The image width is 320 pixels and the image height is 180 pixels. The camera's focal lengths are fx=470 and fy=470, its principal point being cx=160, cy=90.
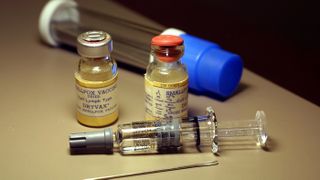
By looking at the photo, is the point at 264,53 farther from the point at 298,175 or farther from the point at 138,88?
the point at 298,175

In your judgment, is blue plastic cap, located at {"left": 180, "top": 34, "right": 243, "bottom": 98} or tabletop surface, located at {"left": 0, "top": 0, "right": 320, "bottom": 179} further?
blue plastic cap, located at {"left": 180, "top": 34, "right": 243, "bottom": 98}

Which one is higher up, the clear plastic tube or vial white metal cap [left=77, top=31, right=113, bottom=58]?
vial white metal cap [left=77, top=31, right=113, bottom=58]

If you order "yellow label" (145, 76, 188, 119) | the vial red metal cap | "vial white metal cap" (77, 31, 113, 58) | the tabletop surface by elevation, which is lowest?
the tabletop surface

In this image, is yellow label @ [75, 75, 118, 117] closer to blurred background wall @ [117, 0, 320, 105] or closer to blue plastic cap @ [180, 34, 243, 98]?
blue plastic cap @ [180, 34, 243, 98]

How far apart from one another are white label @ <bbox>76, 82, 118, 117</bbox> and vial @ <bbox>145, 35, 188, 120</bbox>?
0.05 m

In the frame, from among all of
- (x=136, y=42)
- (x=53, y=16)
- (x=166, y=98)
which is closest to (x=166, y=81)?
(x=166, y=98)

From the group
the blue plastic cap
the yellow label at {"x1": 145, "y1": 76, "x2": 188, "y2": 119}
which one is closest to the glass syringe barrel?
the blue plastic cap

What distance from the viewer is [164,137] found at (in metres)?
0.60

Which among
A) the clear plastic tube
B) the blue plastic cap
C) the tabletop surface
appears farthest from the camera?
the clear plastic tube

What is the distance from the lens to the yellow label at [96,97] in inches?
24.2

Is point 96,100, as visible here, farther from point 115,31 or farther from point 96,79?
point 115,31

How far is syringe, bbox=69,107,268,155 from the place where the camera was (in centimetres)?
60

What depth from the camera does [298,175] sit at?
567 mm

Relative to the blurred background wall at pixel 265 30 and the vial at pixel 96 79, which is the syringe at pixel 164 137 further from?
the blurred background wall at pixel 265 30
